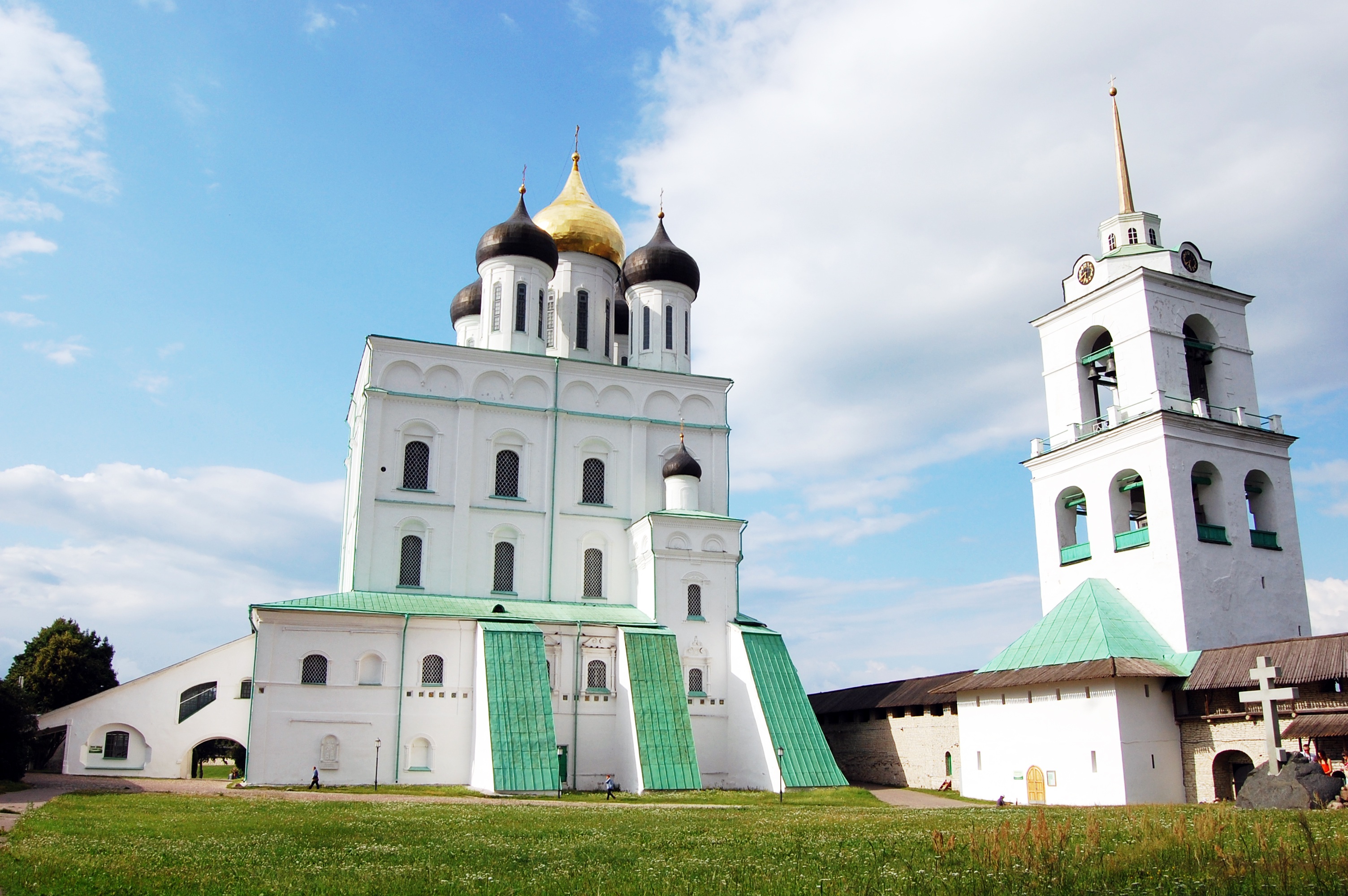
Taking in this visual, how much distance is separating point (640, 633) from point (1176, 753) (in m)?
12.2

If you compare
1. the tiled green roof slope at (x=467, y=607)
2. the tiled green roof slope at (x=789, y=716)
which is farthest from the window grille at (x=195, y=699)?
the tiled green roof slope at (x=789, y=716)

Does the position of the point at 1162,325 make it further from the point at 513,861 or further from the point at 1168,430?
the point at 513,861

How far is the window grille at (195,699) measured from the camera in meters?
28.1

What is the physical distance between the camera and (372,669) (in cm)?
2434

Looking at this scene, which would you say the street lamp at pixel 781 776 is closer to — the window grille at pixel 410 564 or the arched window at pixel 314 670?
the window grille at pixel 410 564

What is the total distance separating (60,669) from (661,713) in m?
25.2

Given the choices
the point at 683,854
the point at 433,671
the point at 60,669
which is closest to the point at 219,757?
the point at 60,669

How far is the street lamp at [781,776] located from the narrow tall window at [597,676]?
469 cm

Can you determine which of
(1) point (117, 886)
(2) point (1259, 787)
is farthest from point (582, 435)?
(1) point (117, 886)

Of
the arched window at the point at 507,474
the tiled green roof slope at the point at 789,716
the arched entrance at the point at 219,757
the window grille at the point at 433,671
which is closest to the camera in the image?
the tiled green roof slope at the point at 789,716

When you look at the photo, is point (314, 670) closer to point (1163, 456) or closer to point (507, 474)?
point (507, 474)

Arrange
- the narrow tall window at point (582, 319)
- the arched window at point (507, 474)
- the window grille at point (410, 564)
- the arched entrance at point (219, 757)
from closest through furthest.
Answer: the window grille at point (410, 564) → the arched window at point (507, 474) → the arched entrance at point (219, 757) → the narrow tall window at point (582, 319)

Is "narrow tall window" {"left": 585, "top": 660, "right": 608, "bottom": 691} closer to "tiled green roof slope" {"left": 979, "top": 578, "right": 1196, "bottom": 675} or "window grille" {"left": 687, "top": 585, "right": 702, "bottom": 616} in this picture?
"window grille" {"left": 687, "top": 585, "right": 702, "bottom": 616}

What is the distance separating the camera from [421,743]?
24.2 m
